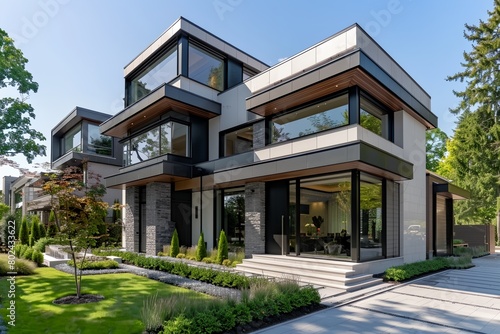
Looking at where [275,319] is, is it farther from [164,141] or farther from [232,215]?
[164,141]

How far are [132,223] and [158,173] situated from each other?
194 inches

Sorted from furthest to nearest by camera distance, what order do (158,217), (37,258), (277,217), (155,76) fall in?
(155,76), (158,217), (277,217), (37,258)

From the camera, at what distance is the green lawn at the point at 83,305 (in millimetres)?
5723

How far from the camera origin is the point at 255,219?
1366 cm

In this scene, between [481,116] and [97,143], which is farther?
[481,116]

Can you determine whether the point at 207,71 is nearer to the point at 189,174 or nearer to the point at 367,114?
the point at 189,174

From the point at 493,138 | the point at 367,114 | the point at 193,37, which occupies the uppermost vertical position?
the point at 193,37

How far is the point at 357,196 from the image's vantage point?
33.9 feet

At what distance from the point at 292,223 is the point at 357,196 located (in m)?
3.09

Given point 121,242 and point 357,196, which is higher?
point 357,196

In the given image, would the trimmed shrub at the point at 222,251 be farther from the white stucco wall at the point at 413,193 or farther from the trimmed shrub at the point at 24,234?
the trimmed shrub at the point at 24,234

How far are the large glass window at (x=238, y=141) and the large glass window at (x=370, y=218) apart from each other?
5.69 meters

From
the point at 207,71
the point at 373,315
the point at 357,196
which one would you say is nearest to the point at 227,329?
the point at 373,315

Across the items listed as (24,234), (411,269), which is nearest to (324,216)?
(411,269)
